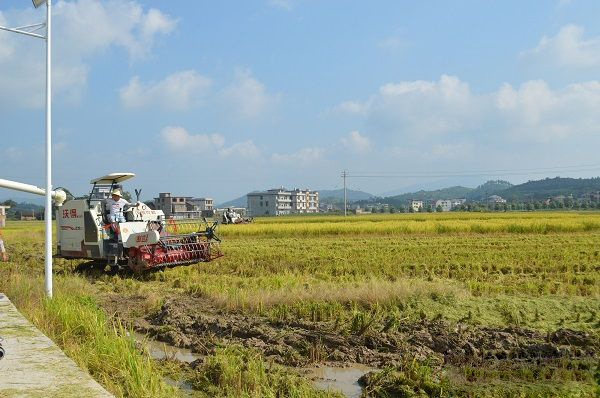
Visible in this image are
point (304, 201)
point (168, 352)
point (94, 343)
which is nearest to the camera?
point (94, 343)

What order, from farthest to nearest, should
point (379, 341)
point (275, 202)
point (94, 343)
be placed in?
point (275, 202)
point (379, 341)
point (94, 343)

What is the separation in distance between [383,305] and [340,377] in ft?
10.0

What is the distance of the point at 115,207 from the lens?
48.6 feet

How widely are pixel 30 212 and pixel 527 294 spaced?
98.0 meters

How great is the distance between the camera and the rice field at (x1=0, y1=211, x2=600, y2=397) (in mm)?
6148

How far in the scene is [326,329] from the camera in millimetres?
8352

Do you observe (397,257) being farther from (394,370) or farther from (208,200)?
(208,200)

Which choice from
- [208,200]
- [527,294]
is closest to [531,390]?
[527,294]

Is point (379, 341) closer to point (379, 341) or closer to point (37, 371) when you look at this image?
point (379, 341)

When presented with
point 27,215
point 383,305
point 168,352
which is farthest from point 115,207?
point 27,215

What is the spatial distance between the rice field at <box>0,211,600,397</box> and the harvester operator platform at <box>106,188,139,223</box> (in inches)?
56.8

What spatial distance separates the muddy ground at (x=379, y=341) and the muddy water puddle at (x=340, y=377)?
0.16m

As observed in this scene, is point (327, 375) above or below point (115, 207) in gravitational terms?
below

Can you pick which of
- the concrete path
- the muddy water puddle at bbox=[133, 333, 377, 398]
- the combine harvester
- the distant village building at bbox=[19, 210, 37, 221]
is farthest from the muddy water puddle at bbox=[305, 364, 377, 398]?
the distant village building at bbox=[19, 210, 37, 221]
